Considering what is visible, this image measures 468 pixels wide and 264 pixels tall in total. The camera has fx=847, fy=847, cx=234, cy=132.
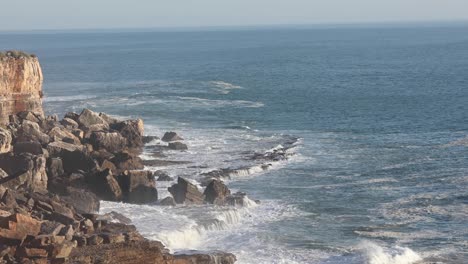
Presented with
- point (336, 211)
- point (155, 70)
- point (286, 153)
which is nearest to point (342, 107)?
point (286, 153)

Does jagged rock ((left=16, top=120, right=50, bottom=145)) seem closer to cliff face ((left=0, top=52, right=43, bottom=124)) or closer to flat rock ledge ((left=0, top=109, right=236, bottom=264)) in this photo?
flat rock ledge ((left=0, top=109, right=236, bottom=264))

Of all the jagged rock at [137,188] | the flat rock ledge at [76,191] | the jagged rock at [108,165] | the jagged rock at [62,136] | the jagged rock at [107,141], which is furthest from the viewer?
the jagged rock at [107,141]

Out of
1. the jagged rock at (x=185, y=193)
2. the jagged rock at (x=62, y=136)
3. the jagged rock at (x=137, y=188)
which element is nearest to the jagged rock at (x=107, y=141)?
the jagged rock at (x=62, y=136)

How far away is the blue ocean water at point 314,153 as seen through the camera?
147 ft

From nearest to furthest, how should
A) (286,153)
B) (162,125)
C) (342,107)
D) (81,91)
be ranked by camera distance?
(286,153) → (162,125) → (342,107) → (81,91)

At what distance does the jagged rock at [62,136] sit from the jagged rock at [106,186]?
26.1 ft

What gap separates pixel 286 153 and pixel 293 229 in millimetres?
21863

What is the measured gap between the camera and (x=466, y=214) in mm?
49781

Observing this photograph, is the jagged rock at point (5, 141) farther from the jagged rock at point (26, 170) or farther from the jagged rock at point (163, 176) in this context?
the jagged rock at point (163, 176)

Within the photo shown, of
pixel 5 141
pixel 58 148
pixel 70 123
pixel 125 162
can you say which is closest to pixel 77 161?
pixel 58 148

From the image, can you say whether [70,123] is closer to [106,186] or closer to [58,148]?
[58,148]

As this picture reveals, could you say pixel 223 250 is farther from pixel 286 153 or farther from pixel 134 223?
pixel 286 153

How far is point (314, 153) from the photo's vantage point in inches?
2724

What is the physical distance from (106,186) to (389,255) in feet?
59.6
